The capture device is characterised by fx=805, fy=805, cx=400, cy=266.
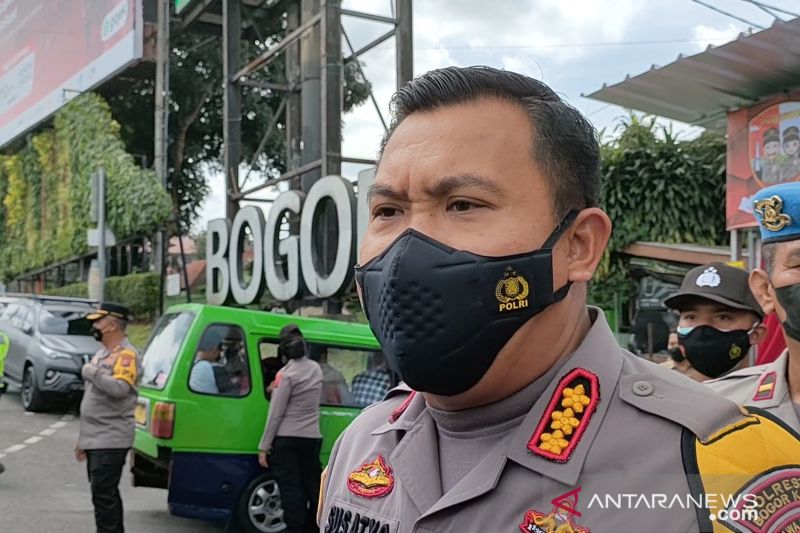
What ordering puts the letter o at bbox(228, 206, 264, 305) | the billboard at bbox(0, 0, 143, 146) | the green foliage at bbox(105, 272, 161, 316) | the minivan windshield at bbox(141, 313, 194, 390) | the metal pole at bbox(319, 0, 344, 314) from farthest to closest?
1. the billboard at bbox(0, 0, 143, 146)
2. the green foliage at bbox(105, 272, 161, 316)
3. the letter o at bbox(228, 206, 264, 305)
4. the metal pole at bbox(319, 0, 344, 314)
5. the minivan windshield at bbox(141, 313, 194, 390)

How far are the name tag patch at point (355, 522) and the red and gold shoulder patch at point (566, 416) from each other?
0.30 m

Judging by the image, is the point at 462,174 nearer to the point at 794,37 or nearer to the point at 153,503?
the point at 794,37

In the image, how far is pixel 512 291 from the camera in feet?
4.33

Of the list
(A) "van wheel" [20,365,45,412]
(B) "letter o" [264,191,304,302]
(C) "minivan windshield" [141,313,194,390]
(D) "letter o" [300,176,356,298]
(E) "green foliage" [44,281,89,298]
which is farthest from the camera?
(E) "green foliage" [44,281,89,298]

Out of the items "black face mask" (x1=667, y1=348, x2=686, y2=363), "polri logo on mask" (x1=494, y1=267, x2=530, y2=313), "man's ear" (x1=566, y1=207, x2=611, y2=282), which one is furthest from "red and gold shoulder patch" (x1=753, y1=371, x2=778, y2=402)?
"polri logo on mask" (x1=494, y1=267, x2=530, y2=313)

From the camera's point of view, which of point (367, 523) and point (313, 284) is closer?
point (367, 523)

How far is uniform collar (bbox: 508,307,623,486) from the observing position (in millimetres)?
1220

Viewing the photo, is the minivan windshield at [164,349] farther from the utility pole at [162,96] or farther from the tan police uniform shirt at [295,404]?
the utility pole at [162,96]

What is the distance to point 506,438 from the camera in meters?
1.35

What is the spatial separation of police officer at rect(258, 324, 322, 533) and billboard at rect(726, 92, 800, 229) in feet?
13.1

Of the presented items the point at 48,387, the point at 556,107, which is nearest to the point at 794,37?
the point at 556,107

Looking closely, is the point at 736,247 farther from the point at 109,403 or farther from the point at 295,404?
the point at 109,403

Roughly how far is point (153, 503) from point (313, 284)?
4.50 m

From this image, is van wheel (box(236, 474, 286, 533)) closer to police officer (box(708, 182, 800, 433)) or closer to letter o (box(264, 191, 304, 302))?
police officer (box(708, 182, 800, 433))
